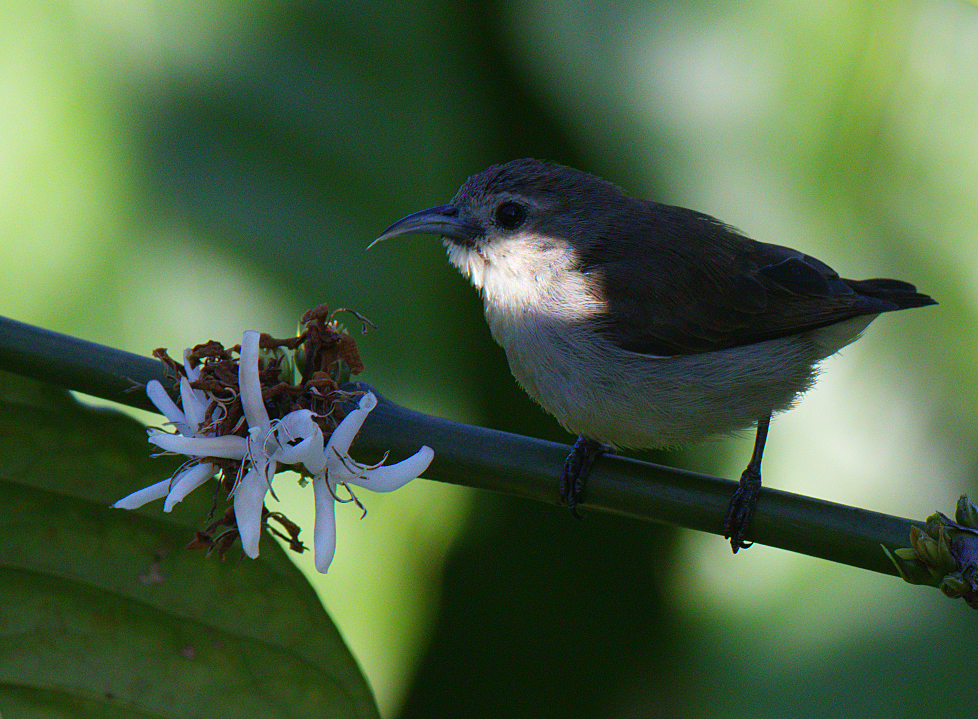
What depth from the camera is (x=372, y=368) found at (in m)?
2.20

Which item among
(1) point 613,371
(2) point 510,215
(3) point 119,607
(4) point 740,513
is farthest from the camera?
(2) point 510,215

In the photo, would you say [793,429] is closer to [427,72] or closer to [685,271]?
[685,271]

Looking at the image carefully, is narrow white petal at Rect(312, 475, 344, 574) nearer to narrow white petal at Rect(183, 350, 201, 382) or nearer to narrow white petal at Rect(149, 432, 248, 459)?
narrow white petal at Rect(149, 432, 248, 459)

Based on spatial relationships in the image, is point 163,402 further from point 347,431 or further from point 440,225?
point 440,225

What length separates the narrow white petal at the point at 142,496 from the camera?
1112mm

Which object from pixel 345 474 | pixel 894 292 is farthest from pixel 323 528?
pixel 894 292

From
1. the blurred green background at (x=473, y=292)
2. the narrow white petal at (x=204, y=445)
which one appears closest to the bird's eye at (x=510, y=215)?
the blurred green background at (x=473, y=292)

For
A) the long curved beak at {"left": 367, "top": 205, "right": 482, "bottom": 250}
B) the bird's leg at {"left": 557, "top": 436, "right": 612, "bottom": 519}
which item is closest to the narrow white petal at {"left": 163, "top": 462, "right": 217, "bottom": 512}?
the bird's leg at {"left": 557, "top": 436, "right": 612, "bottom": 519}

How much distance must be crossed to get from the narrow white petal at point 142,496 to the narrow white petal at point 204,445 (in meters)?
0.07

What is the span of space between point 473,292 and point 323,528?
4.53 feet

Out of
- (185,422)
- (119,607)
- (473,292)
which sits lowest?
(119,607)

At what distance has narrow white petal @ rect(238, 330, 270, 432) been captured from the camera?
1.13 m

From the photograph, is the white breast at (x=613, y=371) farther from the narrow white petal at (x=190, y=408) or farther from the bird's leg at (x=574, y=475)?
the narrow white petal at (x=190, y=408)

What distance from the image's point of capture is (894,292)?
6.41 feet
